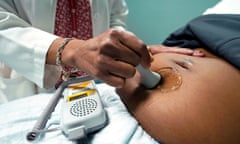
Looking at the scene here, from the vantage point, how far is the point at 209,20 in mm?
819

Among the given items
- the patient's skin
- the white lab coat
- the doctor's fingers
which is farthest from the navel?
the white lab coat

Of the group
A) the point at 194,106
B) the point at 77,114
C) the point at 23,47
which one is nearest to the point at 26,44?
the point at 23,47

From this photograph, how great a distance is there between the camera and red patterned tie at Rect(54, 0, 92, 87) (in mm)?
989

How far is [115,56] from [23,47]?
372 mm

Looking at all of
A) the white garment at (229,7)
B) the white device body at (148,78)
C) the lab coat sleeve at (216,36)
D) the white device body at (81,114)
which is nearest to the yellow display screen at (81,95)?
the white device body at (81,114)

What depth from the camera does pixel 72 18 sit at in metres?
1.00

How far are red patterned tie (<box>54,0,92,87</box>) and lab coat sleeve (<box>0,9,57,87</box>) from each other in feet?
0.50

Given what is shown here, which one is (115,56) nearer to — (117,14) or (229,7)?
(229,7)

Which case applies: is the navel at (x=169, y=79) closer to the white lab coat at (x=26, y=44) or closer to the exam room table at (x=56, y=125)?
the exam room table at (x=56, y=125)

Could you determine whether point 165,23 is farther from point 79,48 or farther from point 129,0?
point 79,48

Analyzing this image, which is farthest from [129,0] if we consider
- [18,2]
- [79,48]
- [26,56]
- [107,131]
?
[107,131]

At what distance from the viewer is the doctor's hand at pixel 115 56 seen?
0.58 m

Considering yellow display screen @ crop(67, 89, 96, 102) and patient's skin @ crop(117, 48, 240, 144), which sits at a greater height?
patient's skin @ crop(117, 48, 240, 144)

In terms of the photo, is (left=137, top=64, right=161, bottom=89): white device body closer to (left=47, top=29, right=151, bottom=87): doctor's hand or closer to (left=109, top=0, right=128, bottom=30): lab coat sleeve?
(left=47, top=29, right=151, bottom=87): doctor's hand
